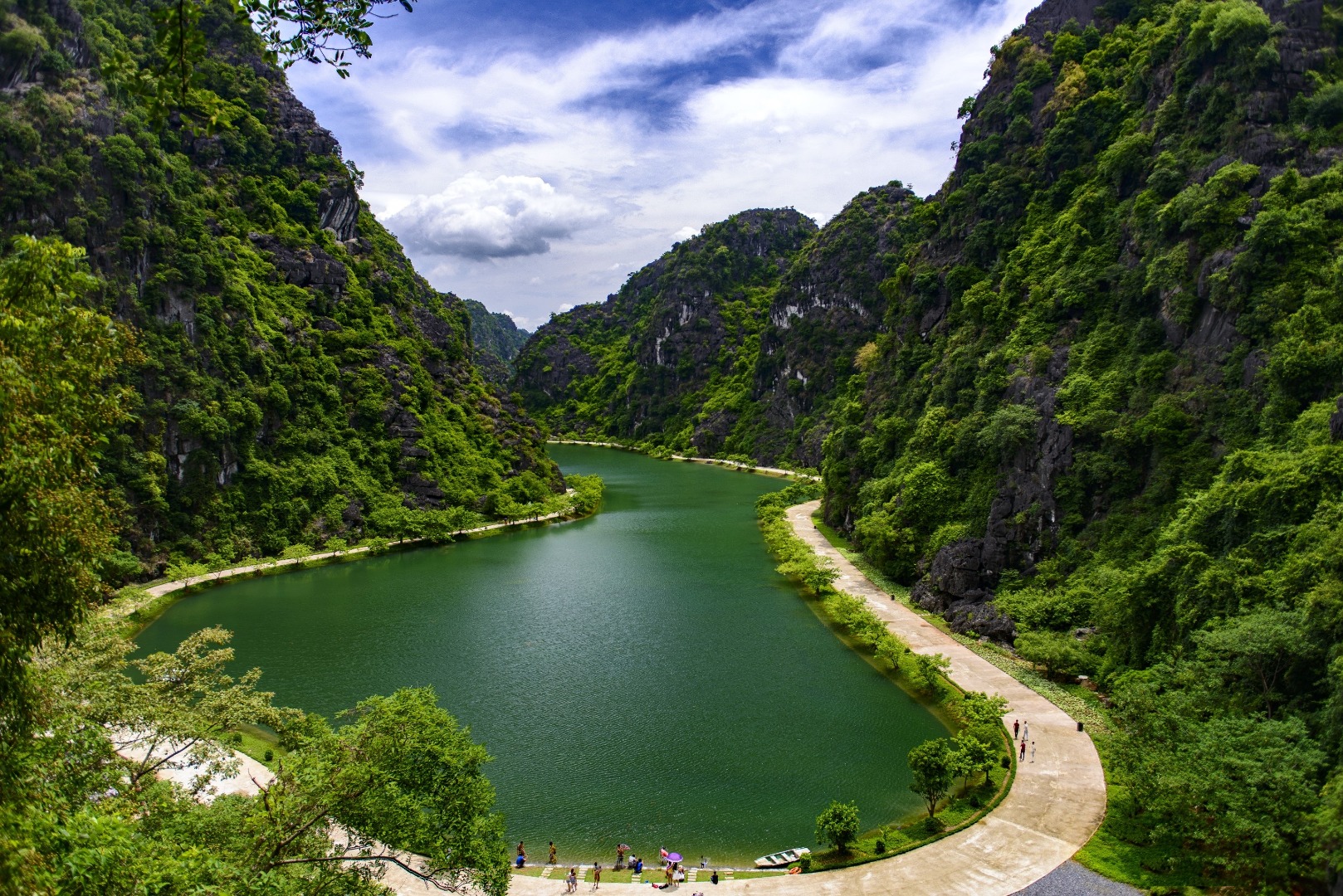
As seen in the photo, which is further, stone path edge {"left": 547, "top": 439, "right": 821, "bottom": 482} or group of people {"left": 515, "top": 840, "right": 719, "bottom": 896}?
stone path edge {"left": 547, "top": 439, "right": 821, "bottom": 482}

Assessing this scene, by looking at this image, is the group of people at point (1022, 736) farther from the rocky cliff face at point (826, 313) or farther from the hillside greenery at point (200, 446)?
the rocky cliff face at point (826, 313)

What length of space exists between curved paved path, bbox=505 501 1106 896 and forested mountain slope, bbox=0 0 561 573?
46023 millimetres

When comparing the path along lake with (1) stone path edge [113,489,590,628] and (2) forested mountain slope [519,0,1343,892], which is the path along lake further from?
(2) forested mountain slope [519,0,1343,892]

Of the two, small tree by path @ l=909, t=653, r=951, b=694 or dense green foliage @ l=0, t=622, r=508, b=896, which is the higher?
dense green foliage @ l=0, t=622, r=508, b=896

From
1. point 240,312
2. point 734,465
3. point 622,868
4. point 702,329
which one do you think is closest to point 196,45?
point 622,868

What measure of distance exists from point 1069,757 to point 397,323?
86563 mm

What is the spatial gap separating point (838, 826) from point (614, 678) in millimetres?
17455

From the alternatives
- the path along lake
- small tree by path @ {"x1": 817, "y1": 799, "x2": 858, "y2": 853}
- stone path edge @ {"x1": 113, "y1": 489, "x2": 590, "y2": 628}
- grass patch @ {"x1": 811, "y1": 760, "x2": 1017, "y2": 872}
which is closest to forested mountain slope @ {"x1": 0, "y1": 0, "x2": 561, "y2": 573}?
stone path edge @ {"x1": 113, "y1": 489, "x2": 590, "y2": 628}

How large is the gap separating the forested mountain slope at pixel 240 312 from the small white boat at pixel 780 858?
44.2m

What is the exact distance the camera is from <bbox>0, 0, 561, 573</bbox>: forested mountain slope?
60656mm

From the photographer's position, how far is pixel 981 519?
49.8 m

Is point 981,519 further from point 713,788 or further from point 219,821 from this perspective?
point 219,821

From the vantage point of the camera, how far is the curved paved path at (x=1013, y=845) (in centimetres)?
2220

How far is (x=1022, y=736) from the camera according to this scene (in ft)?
101
